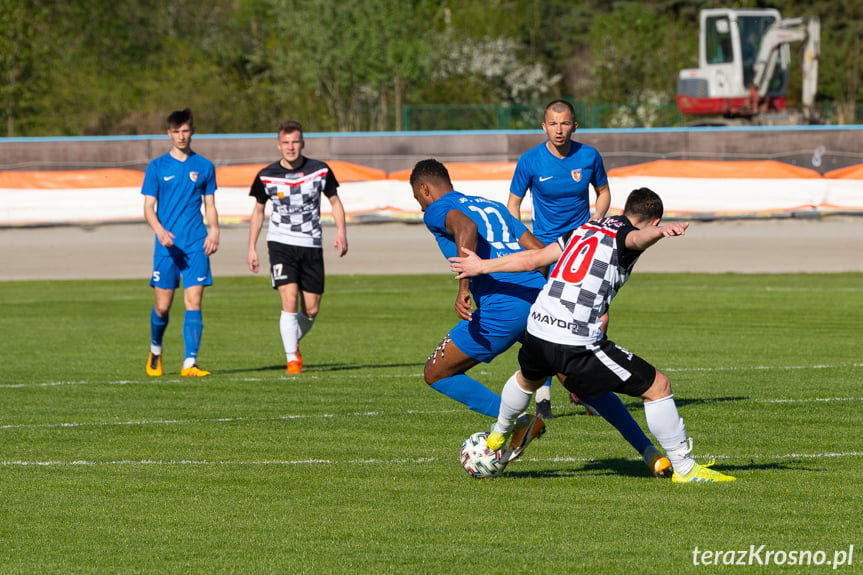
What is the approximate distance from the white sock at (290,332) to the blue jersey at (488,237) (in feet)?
14.6

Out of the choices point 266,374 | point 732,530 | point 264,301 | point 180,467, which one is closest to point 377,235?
point 264,301

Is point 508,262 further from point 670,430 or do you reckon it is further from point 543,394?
point 543,394

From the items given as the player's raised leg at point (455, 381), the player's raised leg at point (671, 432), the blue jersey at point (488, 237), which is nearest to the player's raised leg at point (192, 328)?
the player's raised leg at point (455, 381)

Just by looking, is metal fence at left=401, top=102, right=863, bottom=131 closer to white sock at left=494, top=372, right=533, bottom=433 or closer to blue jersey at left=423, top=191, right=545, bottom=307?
blue jersey at left=423, top=191, right=545, bottom=307

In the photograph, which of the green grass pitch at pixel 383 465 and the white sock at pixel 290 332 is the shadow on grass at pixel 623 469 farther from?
the white sock at pixel 290 332

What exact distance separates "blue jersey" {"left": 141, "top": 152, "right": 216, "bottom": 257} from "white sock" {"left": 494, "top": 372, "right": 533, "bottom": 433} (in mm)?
5353

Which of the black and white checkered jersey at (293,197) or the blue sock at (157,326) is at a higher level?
the black and white checkered jersey at (293,197)

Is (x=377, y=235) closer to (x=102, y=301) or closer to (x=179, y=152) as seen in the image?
(x=102, y=301)

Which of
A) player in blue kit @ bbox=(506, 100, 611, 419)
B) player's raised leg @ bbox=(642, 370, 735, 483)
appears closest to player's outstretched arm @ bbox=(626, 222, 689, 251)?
player's raised leg @ bbox=(642, 370, 735, 483)

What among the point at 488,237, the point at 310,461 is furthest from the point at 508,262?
the point at 310,461

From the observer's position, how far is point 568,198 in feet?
30.2

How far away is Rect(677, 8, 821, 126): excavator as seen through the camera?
4106cm

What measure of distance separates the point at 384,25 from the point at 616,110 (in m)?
10.3

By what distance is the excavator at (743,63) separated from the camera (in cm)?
4106
